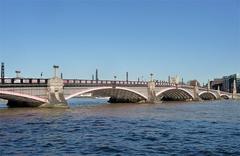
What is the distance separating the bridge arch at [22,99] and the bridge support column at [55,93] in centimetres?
120

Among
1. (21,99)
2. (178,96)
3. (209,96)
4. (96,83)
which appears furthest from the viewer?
(209,96)

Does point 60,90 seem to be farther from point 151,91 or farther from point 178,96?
point 178,96

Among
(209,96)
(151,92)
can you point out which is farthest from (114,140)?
(209,96)

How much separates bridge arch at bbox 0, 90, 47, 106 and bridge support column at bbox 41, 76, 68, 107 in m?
1.20

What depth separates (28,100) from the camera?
237 ft

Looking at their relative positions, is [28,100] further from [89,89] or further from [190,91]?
[190,91]

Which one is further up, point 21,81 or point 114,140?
point 21,81

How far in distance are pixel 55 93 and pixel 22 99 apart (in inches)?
231

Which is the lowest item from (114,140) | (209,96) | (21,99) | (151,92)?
(114,140)

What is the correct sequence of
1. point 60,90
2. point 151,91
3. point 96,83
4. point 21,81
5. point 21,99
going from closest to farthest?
point 21,81
point 21,99
point 60,90
point 96,83
point 151,91

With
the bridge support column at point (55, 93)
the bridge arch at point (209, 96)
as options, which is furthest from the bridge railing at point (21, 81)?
the bridge arch at point (209, 96)

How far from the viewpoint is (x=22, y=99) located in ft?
234

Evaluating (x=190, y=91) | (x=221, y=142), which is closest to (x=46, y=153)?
(x=221, y=142)

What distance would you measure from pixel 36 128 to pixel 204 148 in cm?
1744
